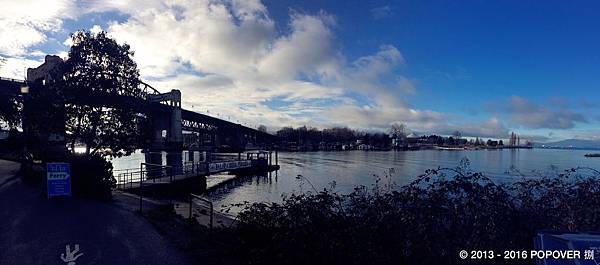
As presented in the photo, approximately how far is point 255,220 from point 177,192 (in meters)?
22.8

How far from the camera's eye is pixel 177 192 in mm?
27875

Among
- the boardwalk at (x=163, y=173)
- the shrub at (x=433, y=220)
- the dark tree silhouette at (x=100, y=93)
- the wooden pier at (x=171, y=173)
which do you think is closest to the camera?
the shrub at (x=433, y=220)

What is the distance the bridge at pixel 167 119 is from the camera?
20658 millimetres

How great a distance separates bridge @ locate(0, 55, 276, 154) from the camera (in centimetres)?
2066

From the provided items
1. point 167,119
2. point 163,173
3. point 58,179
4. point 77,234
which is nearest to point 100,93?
point 58,179

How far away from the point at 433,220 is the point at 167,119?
7760 centimetres

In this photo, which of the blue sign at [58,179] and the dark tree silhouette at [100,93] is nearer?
the blue sign at [58,179]

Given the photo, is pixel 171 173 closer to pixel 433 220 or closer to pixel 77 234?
pixel 77 234

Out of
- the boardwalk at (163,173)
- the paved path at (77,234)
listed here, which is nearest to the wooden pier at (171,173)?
the boardwalk at (163,173)

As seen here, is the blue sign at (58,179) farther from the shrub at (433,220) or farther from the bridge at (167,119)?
the shrub at (433,220)

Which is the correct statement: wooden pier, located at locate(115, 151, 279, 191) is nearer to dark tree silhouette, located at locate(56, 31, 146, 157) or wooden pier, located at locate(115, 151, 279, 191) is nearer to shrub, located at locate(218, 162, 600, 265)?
dark tree silhouette, located at locate(56, 31, 146, 157)

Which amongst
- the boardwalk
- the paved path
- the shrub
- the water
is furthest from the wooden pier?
the shrub

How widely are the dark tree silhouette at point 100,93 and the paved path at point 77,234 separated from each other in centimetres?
599

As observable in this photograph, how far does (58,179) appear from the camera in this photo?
45.9ft
